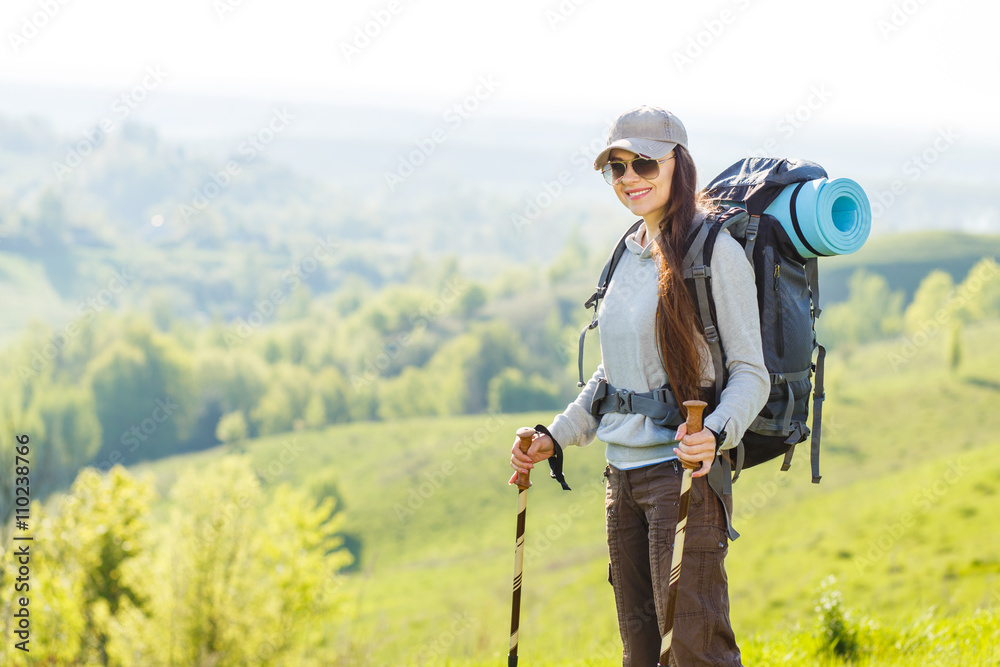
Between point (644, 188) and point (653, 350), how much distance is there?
0.60 metres

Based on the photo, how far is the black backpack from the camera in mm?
2998

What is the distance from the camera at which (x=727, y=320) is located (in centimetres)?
297

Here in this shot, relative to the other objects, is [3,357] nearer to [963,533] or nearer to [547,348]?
[547,348]

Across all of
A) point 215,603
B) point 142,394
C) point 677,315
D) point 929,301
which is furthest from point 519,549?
point 142,394

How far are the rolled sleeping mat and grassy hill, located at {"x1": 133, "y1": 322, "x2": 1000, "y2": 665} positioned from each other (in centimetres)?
1915

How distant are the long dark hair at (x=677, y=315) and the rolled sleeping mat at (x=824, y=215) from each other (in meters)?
0.38

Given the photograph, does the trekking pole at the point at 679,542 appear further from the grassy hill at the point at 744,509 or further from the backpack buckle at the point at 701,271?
the grassy hill at the point at 744,509

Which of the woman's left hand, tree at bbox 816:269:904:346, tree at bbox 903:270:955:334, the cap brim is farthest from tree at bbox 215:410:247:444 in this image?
the woman's left hand

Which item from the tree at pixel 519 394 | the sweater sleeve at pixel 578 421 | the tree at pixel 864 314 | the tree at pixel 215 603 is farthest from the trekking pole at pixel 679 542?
the tree at pixel 864 314

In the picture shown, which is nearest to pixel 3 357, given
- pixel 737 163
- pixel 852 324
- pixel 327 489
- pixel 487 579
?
pixel 327 489

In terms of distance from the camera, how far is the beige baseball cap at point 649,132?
3141mm

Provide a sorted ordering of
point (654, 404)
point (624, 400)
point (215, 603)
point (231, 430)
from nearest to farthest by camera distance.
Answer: point (654, 404)
point (624, 400)
point (215, 603)
point (231, 430)

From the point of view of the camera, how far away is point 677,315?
2.96 meters

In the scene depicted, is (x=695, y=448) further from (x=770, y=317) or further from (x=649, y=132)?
(x=649, y=132)
